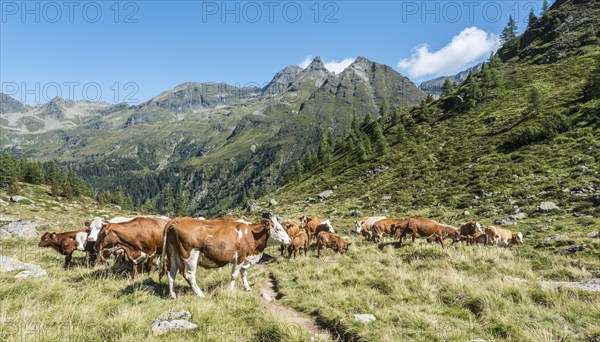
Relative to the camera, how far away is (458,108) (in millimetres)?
84750

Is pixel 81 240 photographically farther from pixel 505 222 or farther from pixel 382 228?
pixel 505 222

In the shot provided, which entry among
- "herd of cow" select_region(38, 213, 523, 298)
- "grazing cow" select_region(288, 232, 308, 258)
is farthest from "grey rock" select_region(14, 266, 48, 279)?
"grazing cow" select_region(288, 232, 308, 258)

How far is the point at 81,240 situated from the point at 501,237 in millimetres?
24130

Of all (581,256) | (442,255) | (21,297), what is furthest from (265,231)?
(581,256)

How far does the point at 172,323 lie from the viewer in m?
7.00

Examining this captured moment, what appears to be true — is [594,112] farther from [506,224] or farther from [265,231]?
[265,231]

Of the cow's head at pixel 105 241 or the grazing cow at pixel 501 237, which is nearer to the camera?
the cow's head at pixel 105 241

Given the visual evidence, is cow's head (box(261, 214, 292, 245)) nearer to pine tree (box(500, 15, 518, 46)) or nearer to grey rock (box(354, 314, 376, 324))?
grey rock (box(354, 314, 376, 324))

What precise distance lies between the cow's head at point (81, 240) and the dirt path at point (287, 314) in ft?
29.6

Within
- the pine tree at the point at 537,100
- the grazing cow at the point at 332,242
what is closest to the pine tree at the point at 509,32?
the pine tree at the point at 537,100

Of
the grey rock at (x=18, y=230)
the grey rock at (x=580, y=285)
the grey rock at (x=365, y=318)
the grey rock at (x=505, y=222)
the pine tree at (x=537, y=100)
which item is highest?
the pine tree at (x=537, y=100)

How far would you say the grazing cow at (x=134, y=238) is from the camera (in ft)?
41.1

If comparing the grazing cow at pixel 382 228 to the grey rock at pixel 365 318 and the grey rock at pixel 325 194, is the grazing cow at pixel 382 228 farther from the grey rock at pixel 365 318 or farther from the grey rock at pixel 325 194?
the grey rock at pixel 325 194

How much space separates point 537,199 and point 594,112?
29392mm
